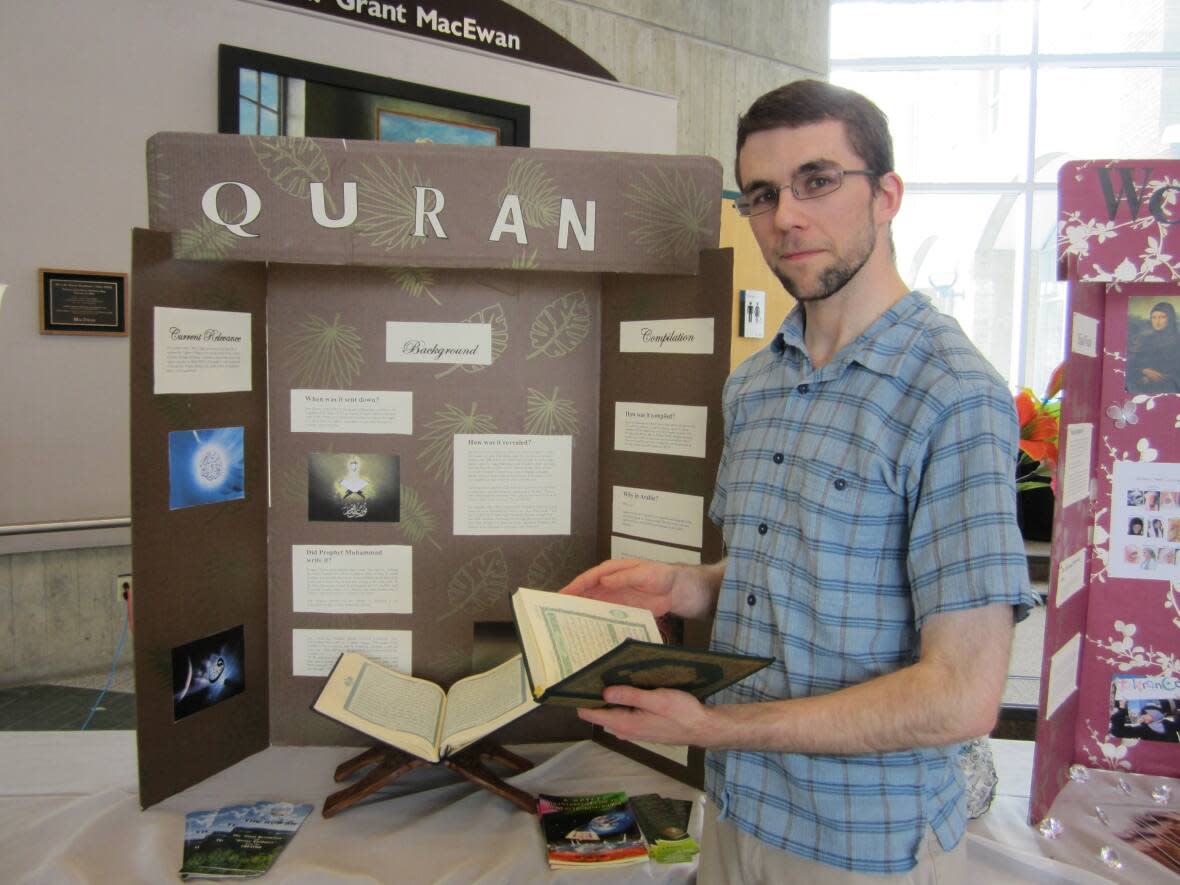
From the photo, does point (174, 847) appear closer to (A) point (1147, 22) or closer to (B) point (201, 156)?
(B) point (201, 156)

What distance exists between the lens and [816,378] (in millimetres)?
1020

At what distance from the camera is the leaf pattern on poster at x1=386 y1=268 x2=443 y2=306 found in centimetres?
155

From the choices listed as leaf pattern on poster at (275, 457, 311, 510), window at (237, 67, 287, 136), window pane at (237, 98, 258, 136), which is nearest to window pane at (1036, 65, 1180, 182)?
window at (237, 67, 287, 136)

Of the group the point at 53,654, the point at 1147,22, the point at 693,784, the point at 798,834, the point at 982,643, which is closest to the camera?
the point at 982,643

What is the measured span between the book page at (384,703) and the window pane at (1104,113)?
693 centimetres

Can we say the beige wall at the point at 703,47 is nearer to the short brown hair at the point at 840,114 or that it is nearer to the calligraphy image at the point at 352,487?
the calligraphy image at the point at 352,487

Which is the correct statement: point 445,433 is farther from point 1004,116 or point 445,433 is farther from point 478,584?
point 1004,116

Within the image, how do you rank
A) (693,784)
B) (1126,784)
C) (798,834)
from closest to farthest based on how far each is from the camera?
(798,834) → (693,784) → (1126,784)

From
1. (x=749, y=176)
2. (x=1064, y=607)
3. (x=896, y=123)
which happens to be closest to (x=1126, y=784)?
(x=1064, y=607)

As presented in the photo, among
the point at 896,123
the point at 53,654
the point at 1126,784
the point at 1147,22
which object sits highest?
the point at 1147,22

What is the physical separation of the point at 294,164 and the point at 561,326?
1.85ft

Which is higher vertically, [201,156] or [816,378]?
[201,156]

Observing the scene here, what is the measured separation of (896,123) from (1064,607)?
6219 millimetres

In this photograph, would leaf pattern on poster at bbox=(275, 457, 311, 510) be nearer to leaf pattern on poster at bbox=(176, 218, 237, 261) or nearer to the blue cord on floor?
leaf pattern on poster at bbox=(176, 218, 237, 261)
